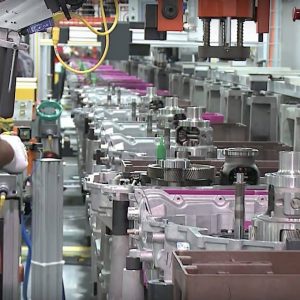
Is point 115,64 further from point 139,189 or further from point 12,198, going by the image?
point 139,189

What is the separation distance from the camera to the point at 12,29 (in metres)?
3.44

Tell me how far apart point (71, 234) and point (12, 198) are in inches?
141

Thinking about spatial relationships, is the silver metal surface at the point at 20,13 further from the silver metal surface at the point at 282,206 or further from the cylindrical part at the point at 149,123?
the cylindrical part at the point at 149,123

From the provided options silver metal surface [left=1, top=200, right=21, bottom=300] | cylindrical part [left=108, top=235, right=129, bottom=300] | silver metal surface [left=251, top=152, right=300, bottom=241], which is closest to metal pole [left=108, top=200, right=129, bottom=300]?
cylindrical part [left=108, top=235, right=129, bottom=300]

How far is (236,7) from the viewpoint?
312cm

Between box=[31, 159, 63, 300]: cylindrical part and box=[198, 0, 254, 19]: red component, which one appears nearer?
box=[198, 0, 254, 19]: red component

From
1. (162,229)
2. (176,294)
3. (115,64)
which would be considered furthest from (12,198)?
(115,64)

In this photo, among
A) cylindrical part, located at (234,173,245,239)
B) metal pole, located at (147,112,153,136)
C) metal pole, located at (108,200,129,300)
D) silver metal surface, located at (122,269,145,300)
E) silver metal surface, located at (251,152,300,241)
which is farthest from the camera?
metal pole, located at (147,112,153,136)

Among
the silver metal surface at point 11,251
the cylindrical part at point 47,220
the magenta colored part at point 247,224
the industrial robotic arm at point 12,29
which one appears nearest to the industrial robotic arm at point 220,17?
the industrial robotic arm at point 12,29

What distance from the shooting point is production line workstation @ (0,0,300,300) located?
72.1 inches

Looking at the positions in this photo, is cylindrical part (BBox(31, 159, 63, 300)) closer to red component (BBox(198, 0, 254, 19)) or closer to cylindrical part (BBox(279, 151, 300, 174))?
red component (BBox(198, 0, 254, 19))

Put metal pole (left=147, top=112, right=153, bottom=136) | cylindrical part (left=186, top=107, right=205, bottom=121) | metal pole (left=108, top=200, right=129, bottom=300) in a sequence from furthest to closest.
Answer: metal pole (left=147, top=112, right=153, bottom=136), cylindrical part (left=186, top=107, right=205, bottom=121), metal pole (left=108, top=200, right=129, bottom=300)

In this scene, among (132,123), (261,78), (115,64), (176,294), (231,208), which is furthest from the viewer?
(115,64)

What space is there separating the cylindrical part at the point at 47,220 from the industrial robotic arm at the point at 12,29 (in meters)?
1.02
